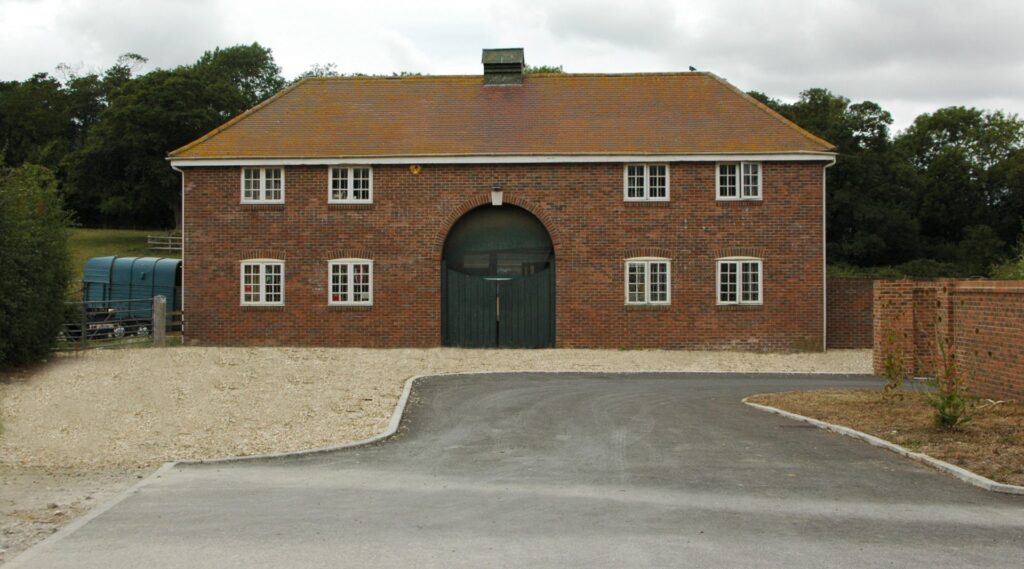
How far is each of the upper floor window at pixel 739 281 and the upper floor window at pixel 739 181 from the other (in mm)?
1792

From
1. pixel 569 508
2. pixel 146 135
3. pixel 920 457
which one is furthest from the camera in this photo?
pixel 146 135

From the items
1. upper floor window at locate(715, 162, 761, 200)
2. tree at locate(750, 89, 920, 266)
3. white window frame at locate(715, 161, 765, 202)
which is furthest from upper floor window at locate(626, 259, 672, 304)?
tree at locate(750, 89, 920, 266)

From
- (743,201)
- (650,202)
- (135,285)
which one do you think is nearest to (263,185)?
(135,285)

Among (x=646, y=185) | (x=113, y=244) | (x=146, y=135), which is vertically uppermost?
(x=146, y=135)

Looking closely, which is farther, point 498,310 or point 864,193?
point 864,193

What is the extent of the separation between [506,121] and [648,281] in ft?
21.0

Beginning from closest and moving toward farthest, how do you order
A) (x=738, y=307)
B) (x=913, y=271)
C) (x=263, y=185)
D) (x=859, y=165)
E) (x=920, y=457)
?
(x=920, y=457), (x=738, y=307), (x=263, y=185), (x=913, y=271), (x=859, y=165)

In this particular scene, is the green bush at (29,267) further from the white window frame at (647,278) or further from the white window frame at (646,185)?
the white window frame at (646,185)

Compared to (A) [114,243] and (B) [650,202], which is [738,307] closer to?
(B) [650,202]

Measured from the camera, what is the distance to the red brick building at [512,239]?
88.9ft

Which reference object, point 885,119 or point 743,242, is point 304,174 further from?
point 885,119

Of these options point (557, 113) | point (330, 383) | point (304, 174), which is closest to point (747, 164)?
point (557, 113)

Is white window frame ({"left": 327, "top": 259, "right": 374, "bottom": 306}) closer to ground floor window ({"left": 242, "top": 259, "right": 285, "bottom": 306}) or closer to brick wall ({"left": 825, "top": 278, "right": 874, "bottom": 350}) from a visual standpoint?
ground floor window ({"left": 242, "top": 259, "right": 285, "bottom": 306})

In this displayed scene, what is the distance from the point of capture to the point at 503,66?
3108cm
